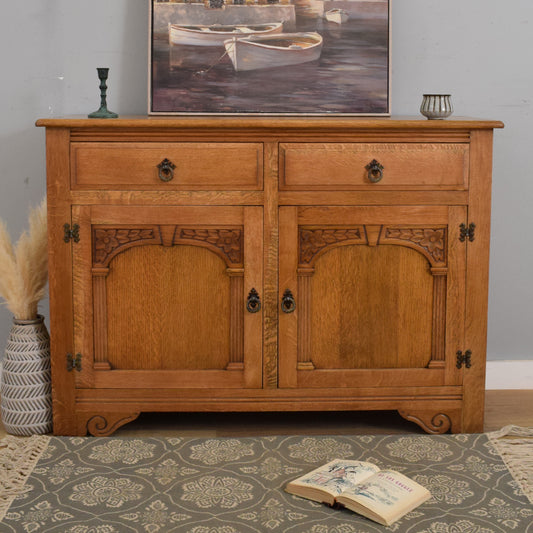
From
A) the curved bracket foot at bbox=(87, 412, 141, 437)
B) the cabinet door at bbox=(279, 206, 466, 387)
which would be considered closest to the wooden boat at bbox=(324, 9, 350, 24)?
the cabinet door at bbox=(279, 206, 466, 387)

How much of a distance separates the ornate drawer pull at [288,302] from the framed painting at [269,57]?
2.35 feet

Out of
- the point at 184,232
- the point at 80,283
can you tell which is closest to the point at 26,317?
the point at 80,283

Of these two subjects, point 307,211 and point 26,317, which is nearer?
point 307,211

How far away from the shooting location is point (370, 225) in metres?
2.56

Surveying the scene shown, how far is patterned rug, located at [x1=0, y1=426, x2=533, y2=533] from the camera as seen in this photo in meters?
2.08

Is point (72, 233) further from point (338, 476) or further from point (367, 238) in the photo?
point (338, 476)

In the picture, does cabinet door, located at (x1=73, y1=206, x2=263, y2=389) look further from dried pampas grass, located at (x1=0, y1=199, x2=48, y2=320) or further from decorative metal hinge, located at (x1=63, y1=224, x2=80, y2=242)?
dried pampas grass, located at (x1=0, y1=199, x2=48, y2=320)

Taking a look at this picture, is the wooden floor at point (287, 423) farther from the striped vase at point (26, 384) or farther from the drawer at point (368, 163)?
the drawer at point (368, 163)

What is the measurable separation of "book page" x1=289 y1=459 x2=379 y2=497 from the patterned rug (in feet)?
0.18

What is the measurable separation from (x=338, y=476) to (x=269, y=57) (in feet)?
5.00

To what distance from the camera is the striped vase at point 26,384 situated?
267 cm

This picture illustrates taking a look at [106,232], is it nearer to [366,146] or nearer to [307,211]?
[307,211]

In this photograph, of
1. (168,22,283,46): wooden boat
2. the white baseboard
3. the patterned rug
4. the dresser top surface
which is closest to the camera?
the patterned rug

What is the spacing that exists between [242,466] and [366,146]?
104cm
